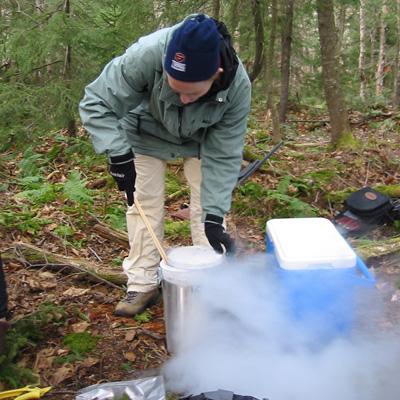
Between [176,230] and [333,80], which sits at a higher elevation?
[333,80]

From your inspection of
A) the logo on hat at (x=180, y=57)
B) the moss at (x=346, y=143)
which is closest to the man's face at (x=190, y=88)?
the logo on hat at (x=180, y=57)

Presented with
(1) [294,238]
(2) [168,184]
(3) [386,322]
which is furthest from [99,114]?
(2) [168,184]

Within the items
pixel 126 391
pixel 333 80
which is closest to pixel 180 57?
pixel 126 391

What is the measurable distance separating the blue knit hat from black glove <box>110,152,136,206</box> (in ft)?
2.10

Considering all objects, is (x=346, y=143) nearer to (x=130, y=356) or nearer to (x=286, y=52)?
(x=286, y=52)

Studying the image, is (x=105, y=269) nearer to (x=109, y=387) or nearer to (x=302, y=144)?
(x=109, y=387)

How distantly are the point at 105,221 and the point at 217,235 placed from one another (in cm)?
248

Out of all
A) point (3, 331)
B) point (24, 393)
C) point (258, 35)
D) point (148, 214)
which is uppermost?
point (258, 35)

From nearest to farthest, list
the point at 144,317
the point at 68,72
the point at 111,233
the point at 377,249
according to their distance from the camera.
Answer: the point at 144,317 → the point at 377,249 → the point at 111,233 → the point at 68,72

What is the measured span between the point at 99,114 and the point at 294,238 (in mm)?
1404

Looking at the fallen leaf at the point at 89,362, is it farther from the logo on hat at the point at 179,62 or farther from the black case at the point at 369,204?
the black case at the point at 369,204

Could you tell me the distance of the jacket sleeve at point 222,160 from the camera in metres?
3.02

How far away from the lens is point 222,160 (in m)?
3.09

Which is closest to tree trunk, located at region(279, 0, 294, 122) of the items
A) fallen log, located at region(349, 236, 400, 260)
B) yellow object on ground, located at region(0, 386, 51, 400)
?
fallen log, located at region(349, 236, 400, 260)
